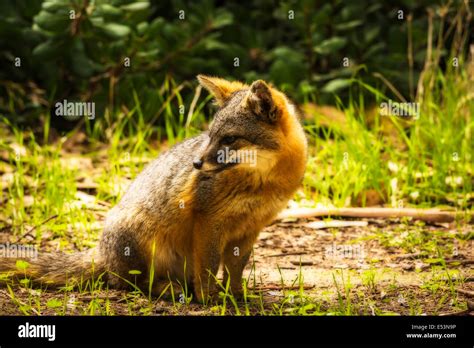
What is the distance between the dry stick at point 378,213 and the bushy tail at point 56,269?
199cm

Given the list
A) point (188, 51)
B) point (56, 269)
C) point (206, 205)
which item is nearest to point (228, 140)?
point (206, 205)

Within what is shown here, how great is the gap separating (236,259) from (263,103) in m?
1.11

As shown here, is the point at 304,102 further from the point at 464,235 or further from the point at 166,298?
the point at 166,298

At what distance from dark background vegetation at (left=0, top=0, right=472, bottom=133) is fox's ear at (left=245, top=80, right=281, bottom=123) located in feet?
9.74

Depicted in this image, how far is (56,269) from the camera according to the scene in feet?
17.5

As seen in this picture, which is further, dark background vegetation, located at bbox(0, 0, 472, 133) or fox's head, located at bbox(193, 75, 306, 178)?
dark background vegetation, located at bbox(0, 0, 472, 133)

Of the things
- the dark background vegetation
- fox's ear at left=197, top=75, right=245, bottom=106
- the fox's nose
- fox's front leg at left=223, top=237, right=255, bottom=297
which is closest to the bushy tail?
fox's front leg at left=223, top=237, right=255, bottom=297

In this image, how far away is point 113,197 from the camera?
22.7ft

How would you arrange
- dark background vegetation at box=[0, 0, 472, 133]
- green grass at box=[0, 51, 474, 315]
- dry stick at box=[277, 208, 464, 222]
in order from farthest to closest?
dark background vegetation at box=[0, 0, 472, 133] → dry stick at box=[277, 208, 464, 222] → green grass at box=[0, 51, 474, 315]

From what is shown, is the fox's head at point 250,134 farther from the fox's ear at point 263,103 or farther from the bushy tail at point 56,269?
the bushy tail at point 56,269

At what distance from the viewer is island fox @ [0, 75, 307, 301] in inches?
193

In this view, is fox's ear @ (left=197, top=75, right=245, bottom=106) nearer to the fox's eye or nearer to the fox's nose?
the fox's eye
